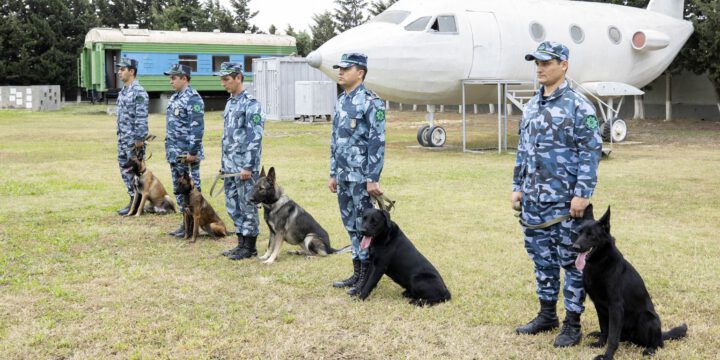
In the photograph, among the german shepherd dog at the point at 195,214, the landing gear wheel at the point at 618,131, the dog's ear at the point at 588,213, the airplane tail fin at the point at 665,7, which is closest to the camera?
the dog's ear at the point at 588,213

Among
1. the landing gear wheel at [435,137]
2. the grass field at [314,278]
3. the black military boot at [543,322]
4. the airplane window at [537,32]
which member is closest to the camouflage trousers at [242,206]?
the grass field at [314,278]

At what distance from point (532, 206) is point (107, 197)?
8.17 metres

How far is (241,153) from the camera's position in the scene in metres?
7.04

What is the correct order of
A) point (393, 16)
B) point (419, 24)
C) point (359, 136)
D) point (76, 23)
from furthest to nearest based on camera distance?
point (76, 23) → point (393, 16) → point (419, 24) → point (359, 136)

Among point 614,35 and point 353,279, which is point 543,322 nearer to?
point 353,279

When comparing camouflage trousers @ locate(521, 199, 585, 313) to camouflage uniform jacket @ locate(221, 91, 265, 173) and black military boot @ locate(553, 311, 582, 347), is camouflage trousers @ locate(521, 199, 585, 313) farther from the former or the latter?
camouflage uniform jacket @ locate(221, 91, 265, 173)

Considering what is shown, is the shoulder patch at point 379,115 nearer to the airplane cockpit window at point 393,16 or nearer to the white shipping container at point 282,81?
the airplane cockpit window at point 393,16

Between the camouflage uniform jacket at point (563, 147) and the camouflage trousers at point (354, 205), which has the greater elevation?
the camouflage uniform jacket at point (563, 147)

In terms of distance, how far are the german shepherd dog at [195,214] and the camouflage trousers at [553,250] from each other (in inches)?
169

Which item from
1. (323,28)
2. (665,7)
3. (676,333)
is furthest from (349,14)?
(676,333)

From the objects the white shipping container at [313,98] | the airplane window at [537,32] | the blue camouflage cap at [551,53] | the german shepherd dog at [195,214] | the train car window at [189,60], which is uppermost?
the train car window at [189,60]

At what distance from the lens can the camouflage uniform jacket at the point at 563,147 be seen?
14.6ft

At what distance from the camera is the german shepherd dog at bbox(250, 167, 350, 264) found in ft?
22.2

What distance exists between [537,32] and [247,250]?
12.5 m
